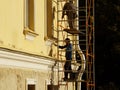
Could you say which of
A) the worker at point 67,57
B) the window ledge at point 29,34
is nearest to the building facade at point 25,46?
the window ledge at point 29,34

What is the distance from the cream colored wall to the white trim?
17 centimetres

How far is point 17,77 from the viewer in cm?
1269

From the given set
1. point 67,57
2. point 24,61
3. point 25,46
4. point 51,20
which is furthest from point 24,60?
point 67,57

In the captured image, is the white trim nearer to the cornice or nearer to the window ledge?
the cornice

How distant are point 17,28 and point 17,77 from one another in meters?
1.16

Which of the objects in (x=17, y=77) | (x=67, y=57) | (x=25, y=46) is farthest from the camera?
(x=67, y=57)

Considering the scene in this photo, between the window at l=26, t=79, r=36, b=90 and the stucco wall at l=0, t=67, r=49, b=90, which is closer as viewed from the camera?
the stucco wall at l=0, t=67, r=49, b=90

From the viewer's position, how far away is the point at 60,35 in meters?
18.1

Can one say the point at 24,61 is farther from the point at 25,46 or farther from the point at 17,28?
the point at 17,28

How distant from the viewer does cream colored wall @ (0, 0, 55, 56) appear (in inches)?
467

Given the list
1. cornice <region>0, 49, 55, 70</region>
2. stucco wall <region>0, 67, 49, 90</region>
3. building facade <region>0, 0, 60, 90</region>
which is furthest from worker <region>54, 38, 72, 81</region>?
stucco wall <region>0, 67, 49, 90</region>

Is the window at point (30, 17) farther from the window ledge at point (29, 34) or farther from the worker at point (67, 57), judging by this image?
the worker at point (67, 57)
